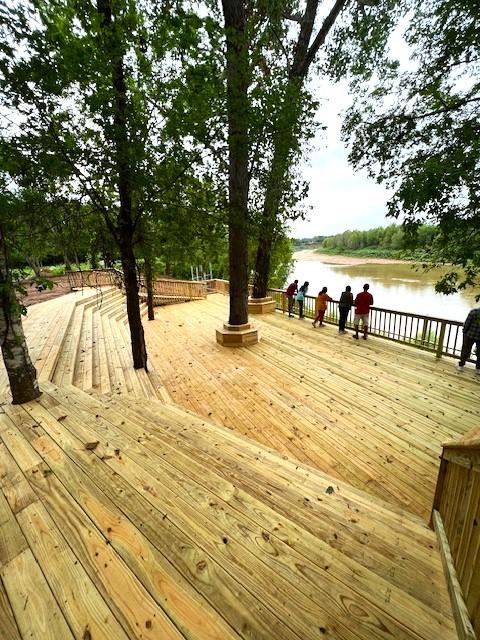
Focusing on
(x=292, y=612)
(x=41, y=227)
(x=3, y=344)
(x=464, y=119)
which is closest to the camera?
(x=292, y=612)

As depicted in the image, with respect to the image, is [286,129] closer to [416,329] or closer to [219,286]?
[416,329]

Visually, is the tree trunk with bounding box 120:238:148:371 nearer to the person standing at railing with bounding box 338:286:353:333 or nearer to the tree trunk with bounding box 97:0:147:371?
the tree trunk with bounding box 97:0:147:371

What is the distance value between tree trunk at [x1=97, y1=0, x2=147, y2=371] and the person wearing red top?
510cm

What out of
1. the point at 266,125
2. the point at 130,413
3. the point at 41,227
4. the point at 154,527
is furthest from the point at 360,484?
the point at 41,227

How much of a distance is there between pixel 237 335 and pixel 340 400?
3.10m

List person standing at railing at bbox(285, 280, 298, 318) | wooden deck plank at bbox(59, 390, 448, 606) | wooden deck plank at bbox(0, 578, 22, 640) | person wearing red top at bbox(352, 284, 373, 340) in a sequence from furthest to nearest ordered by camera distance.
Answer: person standing at railing at bbox(285, 280, 298, 318), person wearing red top at bbox(352, 284, 373, 340), wooden deck plank at bbox(59, 390, 448, 606), wooden deck plank at bbox(0, 578, 22, 640)

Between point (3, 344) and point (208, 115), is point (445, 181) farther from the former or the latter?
point (3, 344)

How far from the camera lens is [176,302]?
13.2m

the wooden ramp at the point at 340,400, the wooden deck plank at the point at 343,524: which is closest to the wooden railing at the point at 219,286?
the wooden ramp at the point at 340,400

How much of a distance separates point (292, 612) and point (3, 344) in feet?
11.8

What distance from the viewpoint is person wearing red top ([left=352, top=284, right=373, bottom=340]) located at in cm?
656

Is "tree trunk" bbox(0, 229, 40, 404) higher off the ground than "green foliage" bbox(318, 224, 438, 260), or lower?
lower

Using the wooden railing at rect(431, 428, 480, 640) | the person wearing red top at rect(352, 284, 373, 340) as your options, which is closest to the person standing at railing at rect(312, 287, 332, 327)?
the person wearing red top at rect(352, 284, 373, 340)

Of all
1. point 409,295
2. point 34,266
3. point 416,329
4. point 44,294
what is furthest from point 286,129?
point 409,295
